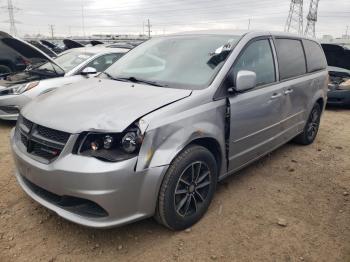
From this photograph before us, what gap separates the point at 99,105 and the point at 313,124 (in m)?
3.97

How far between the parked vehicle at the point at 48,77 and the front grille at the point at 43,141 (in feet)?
6.41

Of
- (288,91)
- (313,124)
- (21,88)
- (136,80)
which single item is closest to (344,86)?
(313,124)

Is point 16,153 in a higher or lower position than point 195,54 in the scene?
lower

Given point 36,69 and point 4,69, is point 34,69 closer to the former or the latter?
point 36,69

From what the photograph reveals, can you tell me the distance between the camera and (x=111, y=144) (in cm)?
251

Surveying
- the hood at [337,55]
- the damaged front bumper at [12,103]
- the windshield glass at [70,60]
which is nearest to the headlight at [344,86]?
the hood at [337,55]

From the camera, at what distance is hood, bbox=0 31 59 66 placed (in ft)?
22.6

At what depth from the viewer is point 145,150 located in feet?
8.18

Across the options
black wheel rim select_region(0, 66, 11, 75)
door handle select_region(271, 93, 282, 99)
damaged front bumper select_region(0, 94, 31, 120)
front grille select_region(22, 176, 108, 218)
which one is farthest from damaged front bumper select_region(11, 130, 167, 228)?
black wheel rim select_region(0, 66, 11, 75)

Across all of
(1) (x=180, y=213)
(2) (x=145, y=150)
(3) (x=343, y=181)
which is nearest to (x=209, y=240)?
(1) (x=180, y=213)

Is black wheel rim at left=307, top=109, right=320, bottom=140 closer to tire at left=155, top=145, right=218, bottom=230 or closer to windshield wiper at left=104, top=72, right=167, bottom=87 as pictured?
tire at left=155, top=145, right=218, bottom=230

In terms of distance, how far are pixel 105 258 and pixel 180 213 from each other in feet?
2.33

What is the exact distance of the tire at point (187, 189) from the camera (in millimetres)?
2689

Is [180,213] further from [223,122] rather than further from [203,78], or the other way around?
[203,78]
